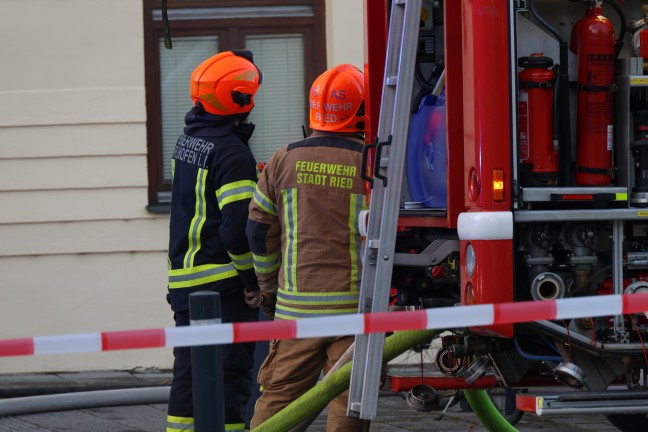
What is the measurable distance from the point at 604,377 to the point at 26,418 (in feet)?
13.3

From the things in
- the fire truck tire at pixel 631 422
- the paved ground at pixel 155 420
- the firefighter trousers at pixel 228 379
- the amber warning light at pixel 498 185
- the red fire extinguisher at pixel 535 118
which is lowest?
the paved ground at pixel 155 420

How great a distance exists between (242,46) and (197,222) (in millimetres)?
4015

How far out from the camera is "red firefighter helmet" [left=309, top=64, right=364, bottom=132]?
6.12 metres

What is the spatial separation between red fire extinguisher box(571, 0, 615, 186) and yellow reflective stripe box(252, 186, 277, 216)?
4.67 feet

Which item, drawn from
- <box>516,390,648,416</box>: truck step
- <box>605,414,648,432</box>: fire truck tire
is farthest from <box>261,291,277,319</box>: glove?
<box>605,414,648,432</box>: fire truck tire

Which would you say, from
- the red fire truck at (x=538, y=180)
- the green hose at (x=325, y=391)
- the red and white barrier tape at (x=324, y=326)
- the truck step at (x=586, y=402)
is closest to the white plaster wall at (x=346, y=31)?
the red fire truck at (x=538, y=180)

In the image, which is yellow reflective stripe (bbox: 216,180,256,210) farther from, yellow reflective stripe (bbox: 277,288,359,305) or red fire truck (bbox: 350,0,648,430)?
red fire truck (bbox: 350,0,648,430)

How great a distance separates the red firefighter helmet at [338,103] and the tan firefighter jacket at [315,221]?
9cm

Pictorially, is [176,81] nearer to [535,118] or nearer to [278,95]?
[278,95]

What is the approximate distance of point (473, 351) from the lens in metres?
5.63

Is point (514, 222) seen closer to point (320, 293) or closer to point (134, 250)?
point (320, 293)

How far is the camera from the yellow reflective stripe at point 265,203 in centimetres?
606

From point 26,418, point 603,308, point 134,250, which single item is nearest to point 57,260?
point 134,250

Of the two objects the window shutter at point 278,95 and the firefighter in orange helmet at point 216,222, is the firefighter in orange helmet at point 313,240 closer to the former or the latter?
the firefighter in orange helmet at point 216,222
